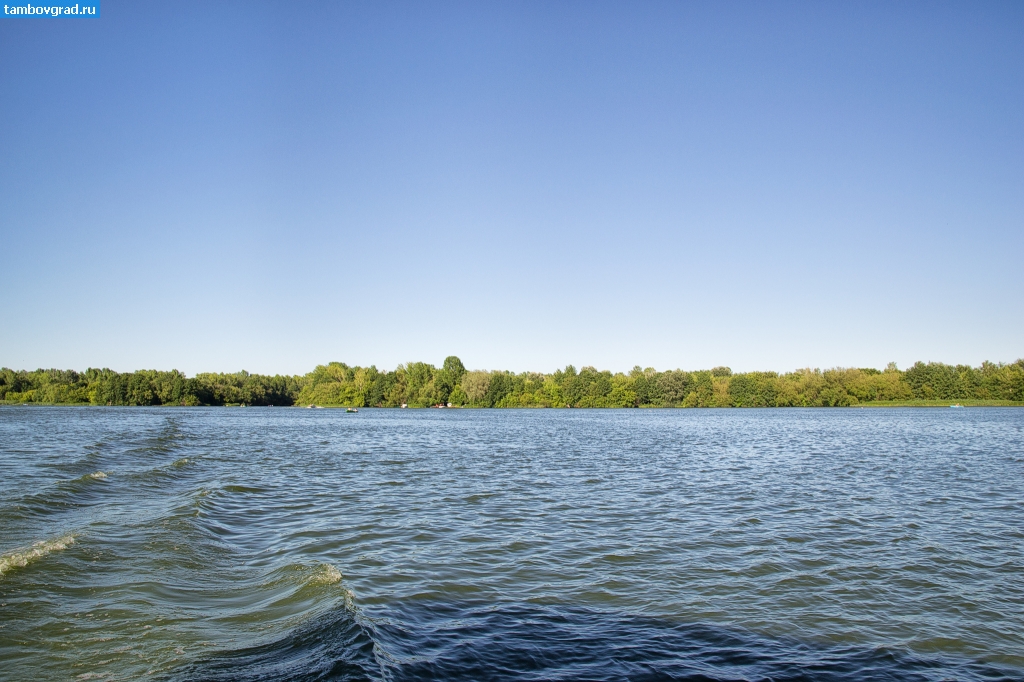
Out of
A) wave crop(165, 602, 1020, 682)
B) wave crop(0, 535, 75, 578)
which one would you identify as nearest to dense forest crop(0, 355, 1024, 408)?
wave crop(0, 535, 75, 578)

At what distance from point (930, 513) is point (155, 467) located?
93.6ft

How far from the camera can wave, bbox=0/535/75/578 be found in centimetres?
1106

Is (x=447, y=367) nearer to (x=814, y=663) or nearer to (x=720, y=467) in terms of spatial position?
(x=720, y=467)

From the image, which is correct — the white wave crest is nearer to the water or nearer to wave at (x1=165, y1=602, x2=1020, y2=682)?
the water

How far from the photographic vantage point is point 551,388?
7116 inches

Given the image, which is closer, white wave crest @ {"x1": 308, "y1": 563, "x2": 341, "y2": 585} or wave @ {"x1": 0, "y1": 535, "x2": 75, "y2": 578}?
white wave crest @ {"x1": 308, "y1": 563, "x2": 341, "y2": 585}

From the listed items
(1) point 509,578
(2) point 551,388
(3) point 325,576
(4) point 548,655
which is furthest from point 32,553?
(2) point 551,388

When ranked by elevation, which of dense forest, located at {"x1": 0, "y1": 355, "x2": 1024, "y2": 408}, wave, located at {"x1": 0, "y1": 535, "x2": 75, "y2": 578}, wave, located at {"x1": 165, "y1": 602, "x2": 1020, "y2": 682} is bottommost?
wave, located at {"x1": 165, "y1": 602, "x2": 1020, "y2": 682}

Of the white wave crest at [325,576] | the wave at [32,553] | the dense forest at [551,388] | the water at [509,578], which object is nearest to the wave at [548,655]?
the water at [509,578]

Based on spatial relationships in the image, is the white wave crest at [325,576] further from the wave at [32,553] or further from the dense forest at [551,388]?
the dense forest at [551,388]

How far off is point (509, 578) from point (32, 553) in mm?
8734

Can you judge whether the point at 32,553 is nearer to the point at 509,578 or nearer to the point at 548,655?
the point at 509,578

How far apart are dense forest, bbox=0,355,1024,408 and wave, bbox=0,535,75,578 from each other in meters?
156

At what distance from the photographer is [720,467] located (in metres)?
29.9
